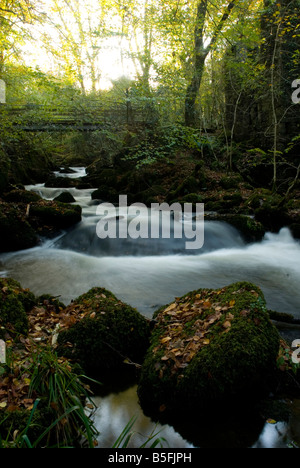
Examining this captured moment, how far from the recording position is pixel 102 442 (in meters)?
2.35

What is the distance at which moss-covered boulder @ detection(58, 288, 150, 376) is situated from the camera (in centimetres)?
317

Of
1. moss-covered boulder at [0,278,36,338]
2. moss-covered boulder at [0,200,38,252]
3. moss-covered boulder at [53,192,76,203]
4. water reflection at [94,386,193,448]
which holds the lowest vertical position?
water reflection at [94,386,193,448]

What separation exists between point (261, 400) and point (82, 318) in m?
2.09

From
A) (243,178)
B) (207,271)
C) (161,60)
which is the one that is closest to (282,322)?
(207,271)

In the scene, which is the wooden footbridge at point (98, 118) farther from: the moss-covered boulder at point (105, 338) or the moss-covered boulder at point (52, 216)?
the moss-covered boulder at point (105, 338)

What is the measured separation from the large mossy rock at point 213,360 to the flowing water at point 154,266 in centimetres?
146

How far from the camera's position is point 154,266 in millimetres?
7164

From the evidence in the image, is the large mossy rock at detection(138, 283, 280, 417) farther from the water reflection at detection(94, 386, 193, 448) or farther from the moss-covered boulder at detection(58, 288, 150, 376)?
the moss-covered boulder at detection(58, 288, 150, 376)

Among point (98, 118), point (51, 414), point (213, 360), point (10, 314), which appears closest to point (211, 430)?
point (213, 360)

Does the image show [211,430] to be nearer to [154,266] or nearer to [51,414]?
[51,414]

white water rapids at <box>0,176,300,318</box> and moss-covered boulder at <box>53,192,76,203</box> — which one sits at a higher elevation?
moss-covered boulder at <box>53,192,76,203</box>

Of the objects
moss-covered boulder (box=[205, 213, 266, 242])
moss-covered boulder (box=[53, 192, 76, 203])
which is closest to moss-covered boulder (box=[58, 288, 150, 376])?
moss-covered boulder (box=[205, 213, 266, 242])

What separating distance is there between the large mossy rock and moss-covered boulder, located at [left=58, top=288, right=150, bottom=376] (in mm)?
299

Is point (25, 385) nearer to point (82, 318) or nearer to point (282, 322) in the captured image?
point (82, 318)
